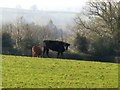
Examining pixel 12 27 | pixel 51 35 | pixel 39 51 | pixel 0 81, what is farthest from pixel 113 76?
pixel 51 35

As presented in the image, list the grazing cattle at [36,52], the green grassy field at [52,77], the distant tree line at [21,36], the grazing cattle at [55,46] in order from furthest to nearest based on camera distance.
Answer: the distant tree line at [21,36] < the grazing cattle at [55,46] < the grazing cattle at [36,52] < the green grassy field at [52,77]

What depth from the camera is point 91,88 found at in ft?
36.4

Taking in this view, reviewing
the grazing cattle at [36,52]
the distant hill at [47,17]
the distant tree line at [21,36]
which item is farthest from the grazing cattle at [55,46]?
the distant hill at [47,17]

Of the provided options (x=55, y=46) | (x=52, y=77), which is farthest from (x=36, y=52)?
(x=52, y=77)

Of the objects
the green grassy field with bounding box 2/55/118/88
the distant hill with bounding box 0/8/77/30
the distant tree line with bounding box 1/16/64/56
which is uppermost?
the distant hill with bounding box 0/8/77/30

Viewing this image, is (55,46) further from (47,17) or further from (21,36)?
(47,17)

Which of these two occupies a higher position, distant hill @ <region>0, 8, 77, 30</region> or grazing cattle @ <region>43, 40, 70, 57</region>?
distant hill @ <region>0, 8, 77, 30</region>

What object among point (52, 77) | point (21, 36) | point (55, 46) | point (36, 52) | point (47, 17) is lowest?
point (21, 36)

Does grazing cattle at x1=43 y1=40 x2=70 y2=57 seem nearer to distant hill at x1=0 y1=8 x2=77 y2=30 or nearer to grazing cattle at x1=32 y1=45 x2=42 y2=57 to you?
grazing cattle at x1=32 y1=45 x2=42 y2=57

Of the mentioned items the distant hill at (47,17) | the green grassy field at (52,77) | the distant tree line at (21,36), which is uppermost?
the distant hill at (47,17)

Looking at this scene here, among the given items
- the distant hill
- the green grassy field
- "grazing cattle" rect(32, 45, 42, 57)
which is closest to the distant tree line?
the distant hill

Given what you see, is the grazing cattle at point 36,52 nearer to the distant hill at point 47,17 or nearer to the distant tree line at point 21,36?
the distant tree line at point 21,36

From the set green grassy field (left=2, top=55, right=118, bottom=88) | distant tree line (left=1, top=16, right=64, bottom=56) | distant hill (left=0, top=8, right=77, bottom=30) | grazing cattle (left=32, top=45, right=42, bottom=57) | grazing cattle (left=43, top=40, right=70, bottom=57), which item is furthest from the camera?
distant hill (left=0, top=8, right=77, bottom=30)

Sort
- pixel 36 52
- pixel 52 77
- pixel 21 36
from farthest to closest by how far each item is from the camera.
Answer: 1. pixel 21 36
2. pixel 36 52
3. pixel 52 77
